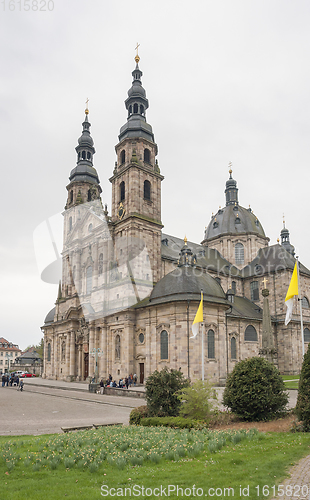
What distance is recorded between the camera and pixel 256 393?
1575 centimetres

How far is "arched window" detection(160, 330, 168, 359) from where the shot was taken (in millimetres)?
38688

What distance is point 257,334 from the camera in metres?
48.6

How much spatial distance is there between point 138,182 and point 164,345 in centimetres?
2073

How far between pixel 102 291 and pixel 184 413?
32.3 metres

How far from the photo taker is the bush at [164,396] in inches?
632

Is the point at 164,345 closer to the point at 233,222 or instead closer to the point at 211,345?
the point at 211,345

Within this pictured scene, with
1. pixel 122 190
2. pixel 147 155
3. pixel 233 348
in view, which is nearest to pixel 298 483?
pixel 233 348

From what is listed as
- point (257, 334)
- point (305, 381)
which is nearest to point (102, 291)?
point (257, 334)

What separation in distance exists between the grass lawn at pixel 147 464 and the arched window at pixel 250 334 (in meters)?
36.2

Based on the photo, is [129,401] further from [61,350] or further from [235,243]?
[235,243]

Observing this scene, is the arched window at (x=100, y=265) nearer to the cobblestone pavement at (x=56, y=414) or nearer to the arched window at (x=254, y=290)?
the cobblestone pavement at (x=56, y=414)

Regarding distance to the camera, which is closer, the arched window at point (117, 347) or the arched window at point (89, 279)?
the arched window at point (117, 347)

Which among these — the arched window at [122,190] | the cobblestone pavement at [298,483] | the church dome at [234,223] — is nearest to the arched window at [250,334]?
the church dome at [234,223]

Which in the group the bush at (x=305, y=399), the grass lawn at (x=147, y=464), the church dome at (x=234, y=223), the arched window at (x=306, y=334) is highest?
the church dome at (x=234, y=223)
